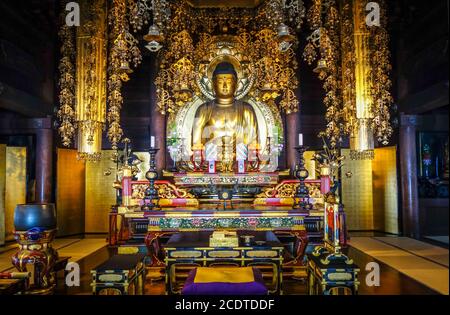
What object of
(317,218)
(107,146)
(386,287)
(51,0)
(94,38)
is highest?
(51,0)

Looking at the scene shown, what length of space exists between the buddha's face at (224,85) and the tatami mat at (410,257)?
3.73m

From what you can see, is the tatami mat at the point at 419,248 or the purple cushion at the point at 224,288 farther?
the tatami mat at the point at 419,248

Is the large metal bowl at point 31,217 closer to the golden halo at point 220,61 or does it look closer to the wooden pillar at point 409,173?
the golden halo at point 220,61

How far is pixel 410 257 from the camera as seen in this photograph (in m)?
5.23

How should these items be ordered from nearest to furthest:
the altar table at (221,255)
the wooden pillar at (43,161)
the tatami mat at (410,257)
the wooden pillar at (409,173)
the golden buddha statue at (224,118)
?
the altar table at (221,255), the tatami mat at (410,257), the wooden pillar at (409,173), the wooden pillar at (43,161), the golden buddha statue at (224,118)

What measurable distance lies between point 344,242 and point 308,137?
277cm

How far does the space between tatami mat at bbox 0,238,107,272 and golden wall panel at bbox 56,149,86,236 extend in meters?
0.59

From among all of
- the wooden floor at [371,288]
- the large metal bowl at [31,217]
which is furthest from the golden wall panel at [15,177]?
the large metal bowl at [31,217]

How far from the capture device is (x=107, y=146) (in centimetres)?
844

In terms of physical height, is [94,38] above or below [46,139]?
above

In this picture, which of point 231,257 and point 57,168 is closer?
point 231,257

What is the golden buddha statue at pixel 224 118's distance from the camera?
318 inches

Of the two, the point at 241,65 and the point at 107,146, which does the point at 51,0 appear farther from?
the point at 241,65

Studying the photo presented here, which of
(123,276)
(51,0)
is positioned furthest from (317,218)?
(51,0)
